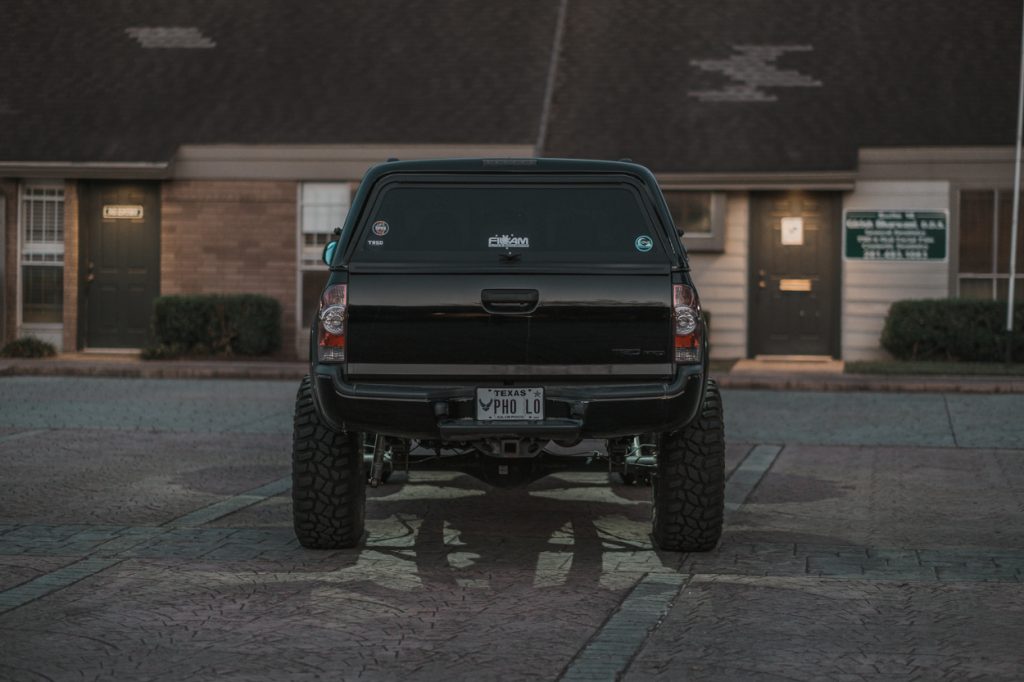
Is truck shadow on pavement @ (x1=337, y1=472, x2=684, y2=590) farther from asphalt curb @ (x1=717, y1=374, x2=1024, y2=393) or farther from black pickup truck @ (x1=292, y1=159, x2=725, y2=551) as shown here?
asphalt curb @ (x1=717, y1=374, x2=1024, y2=393)

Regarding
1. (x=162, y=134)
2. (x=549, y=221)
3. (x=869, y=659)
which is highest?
(x=162, y=134)

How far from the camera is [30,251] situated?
23.8 m

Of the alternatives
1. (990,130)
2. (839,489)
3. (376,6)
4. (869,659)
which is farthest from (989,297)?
(869,659)

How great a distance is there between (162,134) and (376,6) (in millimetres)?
4907

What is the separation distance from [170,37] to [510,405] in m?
19.8

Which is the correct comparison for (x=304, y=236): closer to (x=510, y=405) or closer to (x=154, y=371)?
(x=154, y=371)

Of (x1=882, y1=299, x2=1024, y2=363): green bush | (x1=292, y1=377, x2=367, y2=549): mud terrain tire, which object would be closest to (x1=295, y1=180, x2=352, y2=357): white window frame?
(x1=882, y1=299, x2=1024, y2=363): green bush

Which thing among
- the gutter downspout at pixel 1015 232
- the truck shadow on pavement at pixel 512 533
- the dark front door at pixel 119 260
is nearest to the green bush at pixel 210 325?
the dark front door at pixel 119 260

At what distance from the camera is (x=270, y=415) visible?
50.0 feet

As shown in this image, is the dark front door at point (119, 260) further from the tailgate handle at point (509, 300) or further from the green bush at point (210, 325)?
the tailgate handle at point (509, 300)

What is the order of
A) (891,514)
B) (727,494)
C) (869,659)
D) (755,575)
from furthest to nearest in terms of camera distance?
(727,494) < (891,514) < (755,575) < (869,659)

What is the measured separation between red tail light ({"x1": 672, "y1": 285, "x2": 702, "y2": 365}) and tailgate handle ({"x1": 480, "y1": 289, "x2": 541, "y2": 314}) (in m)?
0.67

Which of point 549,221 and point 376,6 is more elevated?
point 376,6

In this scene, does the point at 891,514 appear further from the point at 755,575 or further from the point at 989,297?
the point at 989,297
